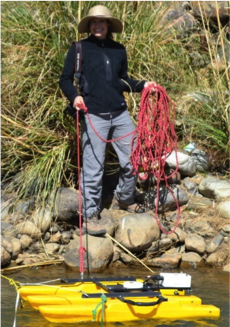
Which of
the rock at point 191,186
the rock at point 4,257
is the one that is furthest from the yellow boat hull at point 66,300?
the rock at point 191,186

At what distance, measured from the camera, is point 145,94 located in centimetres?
736

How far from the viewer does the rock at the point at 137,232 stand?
7531 mm

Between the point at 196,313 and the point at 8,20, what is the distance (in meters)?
4.24

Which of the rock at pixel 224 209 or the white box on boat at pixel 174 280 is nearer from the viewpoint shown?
the white box on boat at pixel 174 280

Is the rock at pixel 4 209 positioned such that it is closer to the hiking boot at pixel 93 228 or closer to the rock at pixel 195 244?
the hiking boot at pixel 93 228

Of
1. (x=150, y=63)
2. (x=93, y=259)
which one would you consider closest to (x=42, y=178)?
(x=93, y=259)

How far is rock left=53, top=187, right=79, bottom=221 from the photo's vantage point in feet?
25.2

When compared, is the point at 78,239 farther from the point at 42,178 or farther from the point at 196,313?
the point at 196,313

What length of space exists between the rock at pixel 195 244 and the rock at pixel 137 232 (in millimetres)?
305

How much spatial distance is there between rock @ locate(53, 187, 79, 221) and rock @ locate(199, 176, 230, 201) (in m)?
1.44

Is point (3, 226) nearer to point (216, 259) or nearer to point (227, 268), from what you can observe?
point (216, 259)

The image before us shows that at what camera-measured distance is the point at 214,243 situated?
7.66m

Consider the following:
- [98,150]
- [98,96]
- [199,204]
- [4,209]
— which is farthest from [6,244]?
[199,204]

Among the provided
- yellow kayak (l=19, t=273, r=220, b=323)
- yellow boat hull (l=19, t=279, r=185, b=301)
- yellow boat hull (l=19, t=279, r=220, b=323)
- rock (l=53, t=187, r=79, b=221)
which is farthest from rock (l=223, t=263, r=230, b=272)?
yellow boat hull (l=19, t=279, r=185, b=301)
